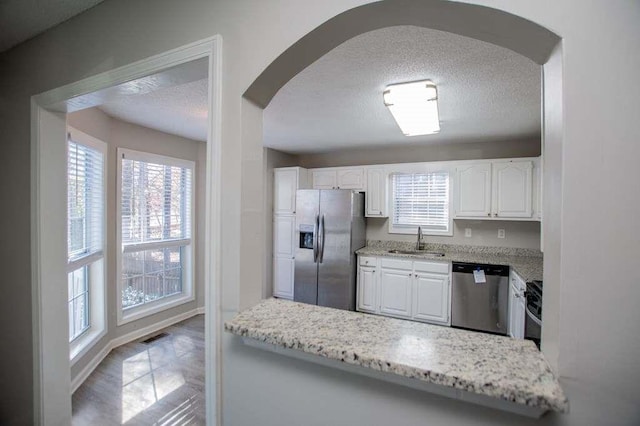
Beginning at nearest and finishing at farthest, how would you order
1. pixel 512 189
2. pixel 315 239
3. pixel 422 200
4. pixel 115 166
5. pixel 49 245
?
pixel 49 245 < pixel 115 166 < pixel 512 189 < pixel 315 239 < pixel 422 200

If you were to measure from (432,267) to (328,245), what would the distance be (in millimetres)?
1414

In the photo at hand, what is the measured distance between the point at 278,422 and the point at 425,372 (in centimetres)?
58

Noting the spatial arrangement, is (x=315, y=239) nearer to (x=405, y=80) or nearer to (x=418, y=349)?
(x=405, y=80)

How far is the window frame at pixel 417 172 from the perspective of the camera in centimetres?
408

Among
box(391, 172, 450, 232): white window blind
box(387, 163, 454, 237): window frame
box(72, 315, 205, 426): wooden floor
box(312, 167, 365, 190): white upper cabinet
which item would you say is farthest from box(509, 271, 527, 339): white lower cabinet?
box(72, 315, 205, 426): wooden floor

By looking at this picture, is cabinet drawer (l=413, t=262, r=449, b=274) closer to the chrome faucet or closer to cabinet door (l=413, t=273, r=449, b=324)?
cabinet door (l=413, t=273, r=449, b=324)

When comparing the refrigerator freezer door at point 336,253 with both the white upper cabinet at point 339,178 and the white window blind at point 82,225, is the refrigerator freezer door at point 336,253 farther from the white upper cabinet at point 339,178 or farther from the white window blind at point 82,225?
the white window blind at point 82,225

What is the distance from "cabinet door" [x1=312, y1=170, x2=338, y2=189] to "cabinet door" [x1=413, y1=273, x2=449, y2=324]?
1.90 meters

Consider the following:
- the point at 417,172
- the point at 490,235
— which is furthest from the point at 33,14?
the point at 490,235

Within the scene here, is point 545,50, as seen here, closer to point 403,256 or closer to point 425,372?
point 425,372

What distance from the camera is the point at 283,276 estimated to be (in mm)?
4695

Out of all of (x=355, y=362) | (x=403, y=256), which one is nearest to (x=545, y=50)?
(x=355, y=362)

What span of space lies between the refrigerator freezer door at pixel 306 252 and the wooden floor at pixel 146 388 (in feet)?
5.12

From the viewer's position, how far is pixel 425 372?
0.67m
